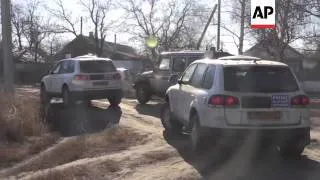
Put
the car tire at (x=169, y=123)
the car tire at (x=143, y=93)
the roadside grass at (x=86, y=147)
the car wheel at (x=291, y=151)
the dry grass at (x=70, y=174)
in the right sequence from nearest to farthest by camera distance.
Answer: the dry grass at (x=70, y=174)
the car wheel at (x=291, y=151)
the roadside grass at (x=86, y=147)
the car tire at (x=169, y=123)
the car tire at (x=143, y=93)

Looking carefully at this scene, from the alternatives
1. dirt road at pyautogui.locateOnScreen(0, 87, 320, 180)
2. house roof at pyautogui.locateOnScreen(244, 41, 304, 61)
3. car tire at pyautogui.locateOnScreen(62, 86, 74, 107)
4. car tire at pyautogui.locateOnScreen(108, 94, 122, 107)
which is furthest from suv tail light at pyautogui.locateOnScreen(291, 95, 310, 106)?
house roof at pyautogui.locateOnScreen(244, 41, 304, 61)

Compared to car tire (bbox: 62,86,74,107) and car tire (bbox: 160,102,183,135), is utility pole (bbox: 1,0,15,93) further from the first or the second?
car tire (bbox: 160,102,183,135)

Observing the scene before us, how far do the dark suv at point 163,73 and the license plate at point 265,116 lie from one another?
27.1 feet

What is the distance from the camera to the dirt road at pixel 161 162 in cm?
829

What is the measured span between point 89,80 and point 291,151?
953cm

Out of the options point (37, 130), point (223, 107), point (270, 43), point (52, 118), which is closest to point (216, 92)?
point (223, 107)

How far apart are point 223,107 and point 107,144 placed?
3134mm

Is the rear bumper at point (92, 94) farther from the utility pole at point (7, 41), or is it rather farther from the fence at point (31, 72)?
the fence at point (31, 72)

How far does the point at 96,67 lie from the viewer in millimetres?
18250

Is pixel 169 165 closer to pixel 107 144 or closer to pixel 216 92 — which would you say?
pixel 216 92

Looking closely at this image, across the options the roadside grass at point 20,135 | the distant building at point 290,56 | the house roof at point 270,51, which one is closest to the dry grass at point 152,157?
the roadside grass at point 20,135

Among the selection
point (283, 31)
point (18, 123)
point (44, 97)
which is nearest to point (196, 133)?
point (18, 123)

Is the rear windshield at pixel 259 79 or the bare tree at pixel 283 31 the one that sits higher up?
the bare tree at pixel 283 31

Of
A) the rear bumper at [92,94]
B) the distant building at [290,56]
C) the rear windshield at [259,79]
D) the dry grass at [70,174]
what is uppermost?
the distant building at [290,56]
